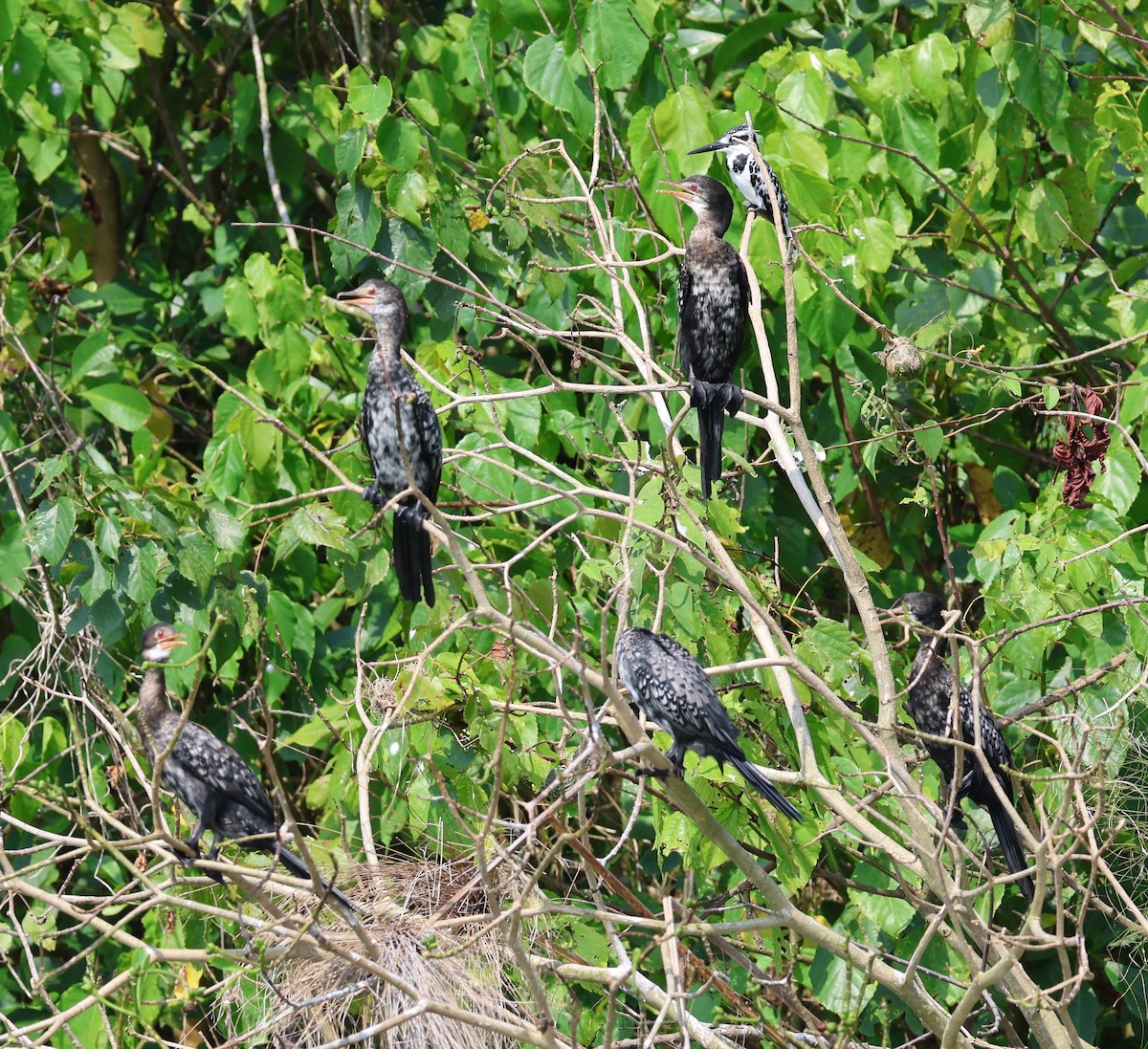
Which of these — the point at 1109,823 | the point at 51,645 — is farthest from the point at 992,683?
the point at 51,645

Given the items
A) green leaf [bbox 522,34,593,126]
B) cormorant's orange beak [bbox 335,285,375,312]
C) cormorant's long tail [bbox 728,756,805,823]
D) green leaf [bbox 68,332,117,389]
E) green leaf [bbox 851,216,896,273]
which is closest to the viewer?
cormorant's long tail [bbox 728,756,805,823]

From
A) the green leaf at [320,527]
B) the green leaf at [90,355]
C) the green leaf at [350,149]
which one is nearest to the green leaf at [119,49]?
the green leaf at [90,355]

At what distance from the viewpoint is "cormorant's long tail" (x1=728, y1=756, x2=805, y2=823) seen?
3303mm

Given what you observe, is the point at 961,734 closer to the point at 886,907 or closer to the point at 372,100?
the point at 886,907

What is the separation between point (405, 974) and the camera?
3.01 metres

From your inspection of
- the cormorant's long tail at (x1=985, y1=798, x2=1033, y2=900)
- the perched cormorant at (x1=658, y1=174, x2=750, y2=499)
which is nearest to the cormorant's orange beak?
the perched cormorant at (x1=658, y1=174, x2=750, y2=499)

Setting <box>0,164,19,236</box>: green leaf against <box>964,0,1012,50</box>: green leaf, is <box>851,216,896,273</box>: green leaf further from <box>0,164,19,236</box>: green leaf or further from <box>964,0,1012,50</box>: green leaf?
<box>0,164,19,236</box>: green leaf

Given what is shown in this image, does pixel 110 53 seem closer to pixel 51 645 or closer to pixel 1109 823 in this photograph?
pixel 51 645

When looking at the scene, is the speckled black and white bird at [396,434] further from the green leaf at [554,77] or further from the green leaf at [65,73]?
the green leaf at [65,73]

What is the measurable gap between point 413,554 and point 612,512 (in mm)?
666

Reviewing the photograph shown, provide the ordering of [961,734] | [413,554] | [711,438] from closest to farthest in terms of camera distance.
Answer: [961,734], [413,554], [711,438]

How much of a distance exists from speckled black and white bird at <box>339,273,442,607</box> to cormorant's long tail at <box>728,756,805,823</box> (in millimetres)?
976

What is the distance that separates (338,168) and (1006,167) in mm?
2195

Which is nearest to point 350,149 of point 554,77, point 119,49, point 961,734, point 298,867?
point 554,77
